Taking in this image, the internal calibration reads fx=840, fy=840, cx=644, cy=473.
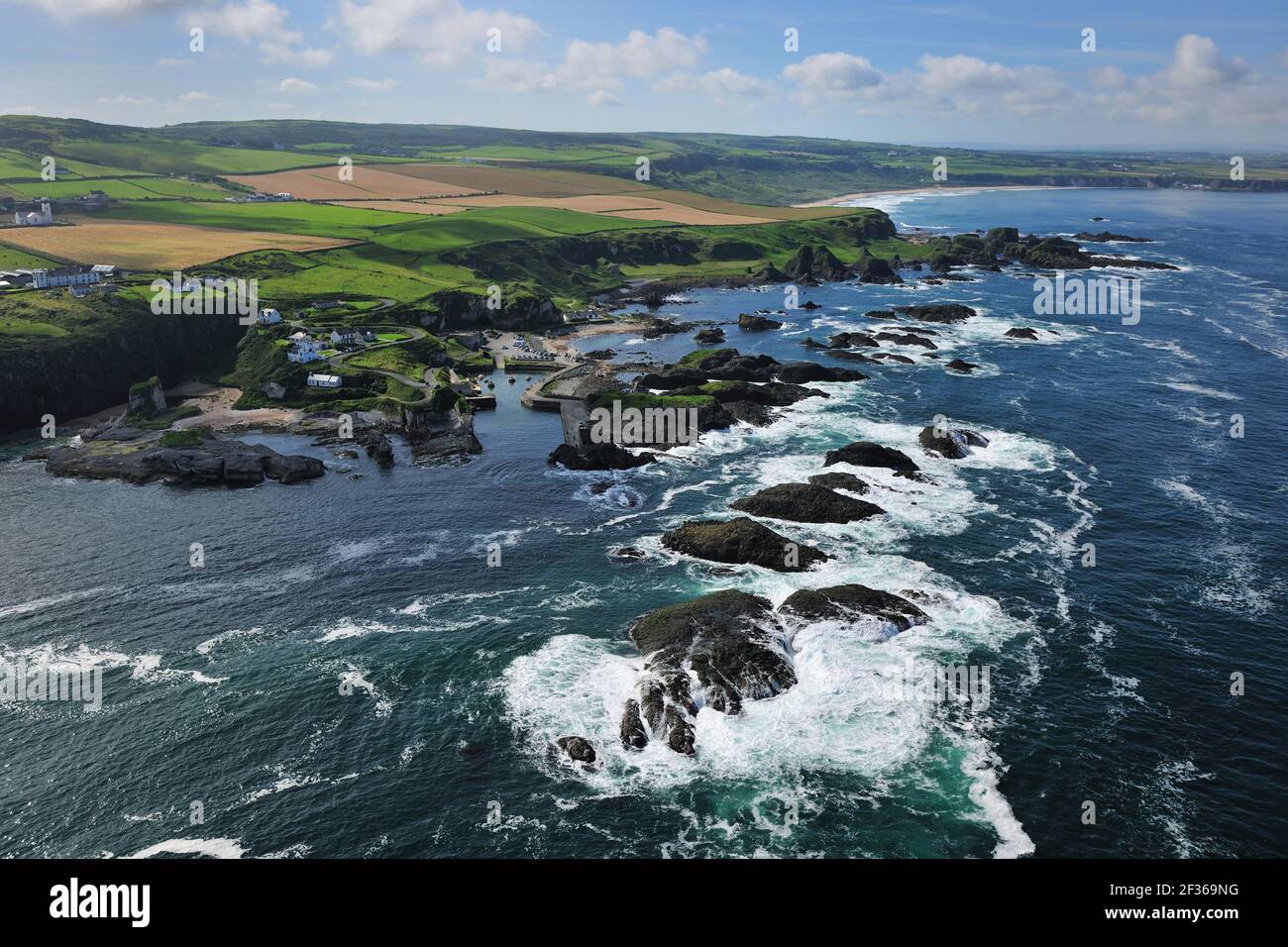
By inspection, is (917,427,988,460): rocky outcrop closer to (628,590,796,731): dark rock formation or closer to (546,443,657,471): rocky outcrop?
(546,443,657,471): rocky outcrop

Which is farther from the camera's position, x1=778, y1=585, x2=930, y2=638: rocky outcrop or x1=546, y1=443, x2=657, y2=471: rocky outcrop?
x1=546, y1=443, x2=657, y2=471: rocky outcrop

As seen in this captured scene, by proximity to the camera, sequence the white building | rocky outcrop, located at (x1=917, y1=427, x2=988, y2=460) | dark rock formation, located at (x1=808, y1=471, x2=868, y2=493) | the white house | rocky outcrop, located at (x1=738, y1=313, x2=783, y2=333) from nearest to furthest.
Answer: dark rock formation, located at (x1=808, y1=471, x2=868, y2=493)
rocky outcrop, located at (x1=917, y1=427, x2=988, y2=460)
the white house
the white building
rocky outcrop, located at (x1=738, y1=313, x2=783, y2=333)

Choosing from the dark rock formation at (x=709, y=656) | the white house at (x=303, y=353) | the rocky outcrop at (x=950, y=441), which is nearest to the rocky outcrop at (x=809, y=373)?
the rocky outcrop at (x=950, y=441)

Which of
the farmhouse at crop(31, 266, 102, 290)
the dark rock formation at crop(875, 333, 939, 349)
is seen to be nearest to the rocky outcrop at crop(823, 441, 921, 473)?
the dark rock formation at crop(875, 333, 939, 349)

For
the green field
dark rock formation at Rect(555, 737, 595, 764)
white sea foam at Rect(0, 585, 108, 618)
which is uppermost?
the green field

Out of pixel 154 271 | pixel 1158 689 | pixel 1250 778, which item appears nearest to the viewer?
pixel 1250 778

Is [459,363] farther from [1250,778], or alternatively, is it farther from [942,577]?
[1250,778]

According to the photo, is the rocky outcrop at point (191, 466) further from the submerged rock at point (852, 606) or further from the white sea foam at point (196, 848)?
the submerged rock at point (852, 606)

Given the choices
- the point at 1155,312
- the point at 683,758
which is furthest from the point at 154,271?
the point at 1155,312
